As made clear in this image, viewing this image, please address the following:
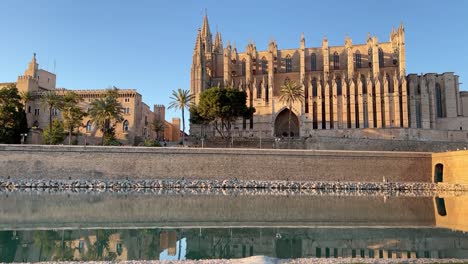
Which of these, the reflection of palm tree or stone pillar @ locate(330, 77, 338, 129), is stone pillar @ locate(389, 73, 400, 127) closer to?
stone pillar @ locate(330, 77, 338, 129)

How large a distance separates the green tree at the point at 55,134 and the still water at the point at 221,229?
1069 inches

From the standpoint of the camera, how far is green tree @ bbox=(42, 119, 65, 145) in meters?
48.3

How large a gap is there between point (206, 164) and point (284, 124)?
2225cm

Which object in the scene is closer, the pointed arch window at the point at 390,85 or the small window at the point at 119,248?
the small window at the point at 119,248

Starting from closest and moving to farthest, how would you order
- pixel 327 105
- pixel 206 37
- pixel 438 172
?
pixel 438 172
pixel 327 105
pixel 206 37

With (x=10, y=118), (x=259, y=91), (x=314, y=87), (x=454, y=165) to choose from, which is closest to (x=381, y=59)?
(x=314, y=87)

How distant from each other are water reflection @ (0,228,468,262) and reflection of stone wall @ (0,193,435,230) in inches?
46.2

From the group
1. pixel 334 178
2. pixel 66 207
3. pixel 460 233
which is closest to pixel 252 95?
pixel 334 178

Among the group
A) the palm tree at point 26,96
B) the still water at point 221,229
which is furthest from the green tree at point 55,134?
the still water at point 221,229

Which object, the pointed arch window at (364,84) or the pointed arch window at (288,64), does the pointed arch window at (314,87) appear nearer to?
the pointed arch window at (288,64)

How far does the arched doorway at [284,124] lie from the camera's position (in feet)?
181

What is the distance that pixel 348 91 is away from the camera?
5597cm

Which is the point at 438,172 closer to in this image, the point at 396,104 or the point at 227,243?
the point at 396,104

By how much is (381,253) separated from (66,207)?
15437 mm
